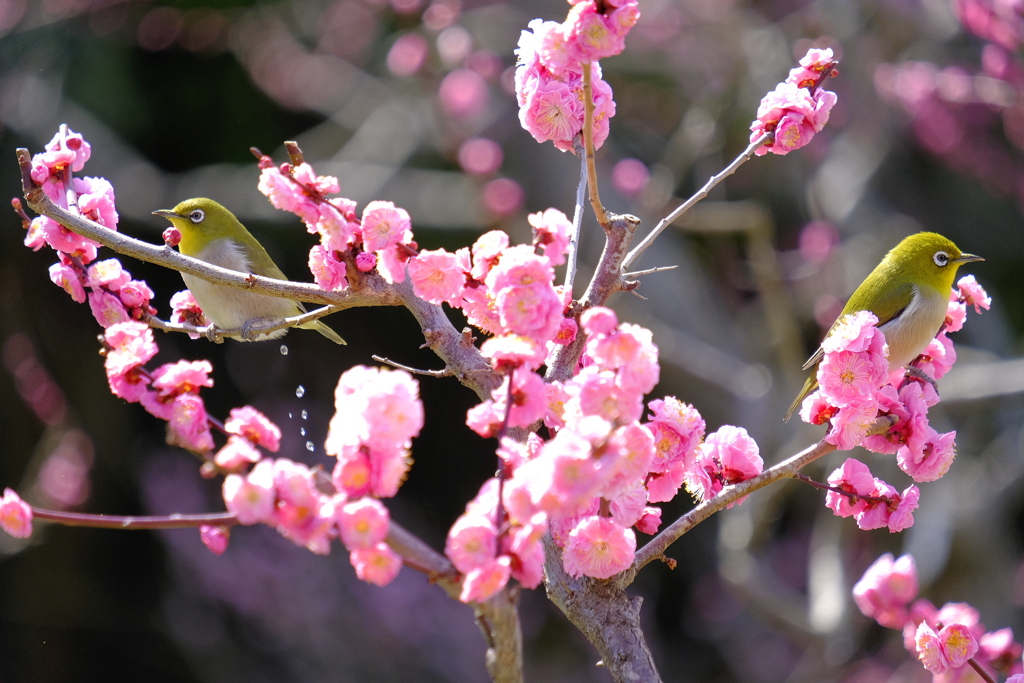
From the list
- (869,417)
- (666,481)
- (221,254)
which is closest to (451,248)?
(221,254)

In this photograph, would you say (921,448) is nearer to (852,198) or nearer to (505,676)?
(505,676)

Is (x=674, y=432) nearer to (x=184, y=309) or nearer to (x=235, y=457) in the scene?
(x=235, y=457)

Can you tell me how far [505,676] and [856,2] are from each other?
5689mm

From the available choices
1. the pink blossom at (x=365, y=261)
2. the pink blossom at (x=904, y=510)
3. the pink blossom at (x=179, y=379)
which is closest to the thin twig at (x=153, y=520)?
the pink blossom at (x=179, y=379)

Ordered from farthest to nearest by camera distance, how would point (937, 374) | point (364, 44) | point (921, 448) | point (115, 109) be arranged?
1. point (364, 44)
2. point (115, 109)
3. point (937, 374)
4. point (921, 448)

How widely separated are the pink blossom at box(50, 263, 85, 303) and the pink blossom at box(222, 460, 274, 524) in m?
0.86

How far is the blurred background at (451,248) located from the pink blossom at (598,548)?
3.20 m

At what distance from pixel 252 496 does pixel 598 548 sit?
0.55 metres

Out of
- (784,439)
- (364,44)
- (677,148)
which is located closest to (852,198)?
(677,148)

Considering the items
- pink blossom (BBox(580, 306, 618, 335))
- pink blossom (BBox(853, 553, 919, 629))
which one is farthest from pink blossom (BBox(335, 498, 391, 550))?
pink blossom (BBox(853, 553, 919, 629))

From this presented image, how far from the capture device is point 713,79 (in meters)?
5.85

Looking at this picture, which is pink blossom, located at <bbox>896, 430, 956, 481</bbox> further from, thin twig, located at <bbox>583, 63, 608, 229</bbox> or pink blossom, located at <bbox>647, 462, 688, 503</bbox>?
thin twig, located at <bbox>583, 63, 608, 229</bbox>

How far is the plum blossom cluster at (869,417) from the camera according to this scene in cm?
130

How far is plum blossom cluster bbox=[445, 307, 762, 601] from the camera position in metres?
0.97
